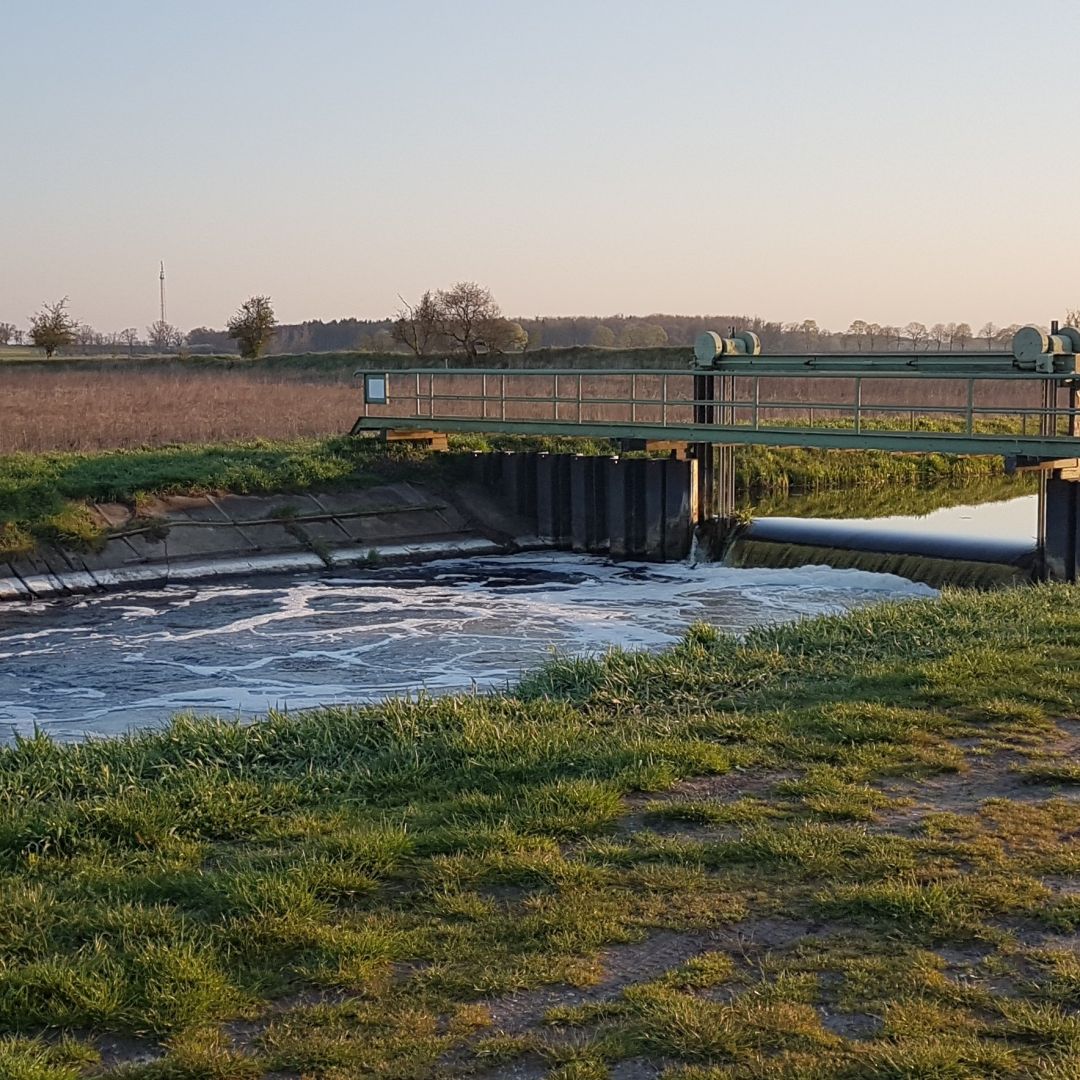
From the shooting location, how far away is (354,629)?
1981cm

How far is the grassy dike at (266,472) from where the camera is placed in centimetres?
2455

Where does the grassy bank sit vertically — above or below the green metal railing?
below

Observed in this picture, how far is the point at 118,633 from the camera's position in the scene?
1962cm

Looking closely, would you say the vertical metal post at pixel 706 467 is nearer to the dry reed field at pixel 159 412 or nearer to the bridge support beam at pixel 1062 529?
the bridge support beam at pixel 1062 529

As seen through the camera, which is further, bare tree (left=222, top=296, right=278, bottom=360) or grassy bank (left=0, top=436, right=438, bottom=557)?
bare tree (left=222, top=296, right=278, bottom=360)

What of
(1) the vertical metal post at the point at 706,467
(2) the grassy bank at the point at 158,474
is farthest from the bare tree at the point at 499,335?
(1) the vertical metal post at the point at 706,467

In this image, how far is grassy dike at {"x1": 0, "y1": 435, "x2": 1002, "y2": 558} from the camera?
24.5 meters

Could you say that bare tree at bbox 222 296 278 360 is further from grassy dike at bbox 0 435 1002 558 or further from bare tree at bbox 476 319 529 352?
grassy dike at bbox 0 435 1002 558

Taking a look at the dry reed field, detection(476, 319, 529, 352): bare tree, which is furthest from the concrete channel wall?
detection(476, 319, 529, 352): bare tree

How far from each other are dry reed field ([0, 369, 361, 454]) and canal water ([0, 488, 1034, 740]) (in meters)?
9.33

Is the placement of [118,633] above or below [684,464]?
below

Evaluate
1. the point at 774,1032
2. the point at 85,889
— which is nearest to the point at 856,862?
the point at 774,1032

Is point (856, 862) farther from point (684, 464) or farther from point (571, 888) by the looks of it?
point (684, 464)

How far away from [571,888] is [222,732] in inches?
147
